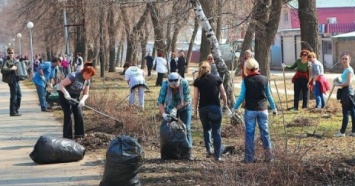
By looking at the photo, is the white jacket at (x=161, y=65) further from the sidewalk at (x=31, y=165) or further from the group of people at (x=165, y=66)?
the sidewalk at (x=31, y=165)

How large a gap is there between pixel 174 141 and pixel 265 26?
34.9ft

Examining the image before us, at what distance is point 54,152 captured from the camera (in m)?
9.58

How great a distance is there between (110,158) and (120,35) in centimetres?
3072

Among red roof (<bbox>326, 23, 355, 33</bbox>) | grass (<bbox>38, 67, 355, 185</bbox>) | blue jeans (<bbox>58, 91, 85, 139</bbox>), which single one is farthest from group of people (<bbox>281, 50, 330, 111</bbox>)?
red roof (<bbox>326, 23, 355, 33</bbox>)

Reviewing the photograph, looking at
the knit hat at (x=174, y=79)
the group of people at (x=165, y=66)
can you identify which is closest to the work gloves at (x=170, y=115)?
the knit hat at (x=174, y=79)

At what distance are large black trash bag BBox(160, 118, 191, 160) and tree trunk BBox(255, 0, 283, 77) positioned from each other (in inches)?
374

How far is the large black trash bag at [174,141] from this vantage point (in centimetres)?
923

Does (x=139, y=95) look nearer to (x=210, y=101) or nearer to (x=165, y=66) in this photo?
(x=210, y=101)

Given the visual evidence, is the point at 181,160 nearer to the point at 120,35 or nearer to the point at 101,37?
the point at 101,37

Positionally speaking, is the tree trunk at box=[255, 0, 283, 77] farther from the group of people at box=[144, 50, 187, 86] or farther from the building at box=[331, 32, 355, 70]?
the building at box=[331, 32, 355, 70]

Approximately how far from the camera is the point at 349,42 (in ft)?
140

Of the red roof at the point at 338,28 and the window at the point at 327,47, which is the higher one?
the red roof at the point at 338,28

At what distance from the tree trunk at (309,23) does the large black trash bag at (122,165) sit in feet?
39.8

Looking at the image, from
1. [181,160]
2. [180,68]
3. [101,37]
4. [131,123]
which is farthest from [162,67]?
[181,160]
